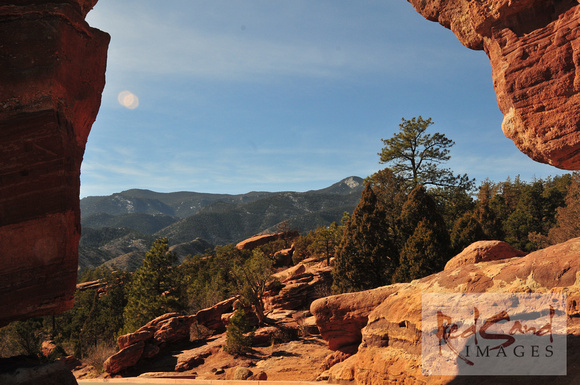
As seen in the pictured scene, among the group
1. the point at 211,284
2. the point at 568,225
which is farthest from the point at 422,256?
the point at 211,284

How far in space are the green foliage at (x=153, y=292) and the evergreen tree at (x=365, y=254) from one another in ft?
53.3

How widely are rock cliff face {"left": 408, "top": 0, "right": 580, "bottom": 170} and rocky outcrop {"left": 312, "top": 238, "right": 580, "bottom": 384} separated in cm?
291

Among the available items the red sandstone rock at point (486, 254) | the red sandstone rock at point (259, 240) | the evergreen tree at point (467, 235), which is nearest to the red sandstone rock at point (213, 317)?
the evergreen tree at point (467, 235)

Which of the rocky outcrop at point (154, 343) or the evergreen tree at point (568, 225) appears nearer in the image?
the rocky outcrop at point (154, 343)

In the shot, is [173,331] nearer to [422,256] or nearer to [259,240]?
[422,256]

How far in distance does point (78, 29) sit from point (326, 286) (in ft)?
86.4

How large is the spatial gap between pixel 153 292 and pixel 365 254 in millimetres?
20582

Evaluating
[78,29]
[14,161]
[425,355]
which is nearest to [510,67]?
[425,355]

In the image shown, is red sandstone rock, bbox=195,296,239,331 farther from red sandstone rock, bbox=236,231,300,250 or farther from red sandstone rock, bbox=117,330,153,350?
red sandstone rock, bbox=236,231,300,250

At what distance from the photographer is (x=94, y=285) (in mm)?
55375

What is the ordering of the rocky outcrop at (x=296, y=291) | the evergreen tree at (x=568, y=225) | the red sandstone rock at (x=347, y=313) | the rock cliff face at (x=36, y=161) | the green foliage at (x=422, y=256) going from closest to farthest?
the rock cliff face at (x=36, y=161)
the red sandstone rock at (x=347, y=313)
the green foliage at (x=422, y=256)
the evergreen tree at (x=568, y=225)
the rocky outcrop at (x=296, y=291)

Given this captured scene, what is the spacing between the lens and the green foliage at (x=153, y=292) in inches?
1228

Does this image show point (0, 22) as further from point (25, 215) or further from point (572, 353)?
point (572, 353)

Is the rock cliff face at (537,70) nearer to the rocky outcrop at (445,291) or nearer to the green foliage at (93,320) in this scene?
the rocky outcrop at (445,291)
